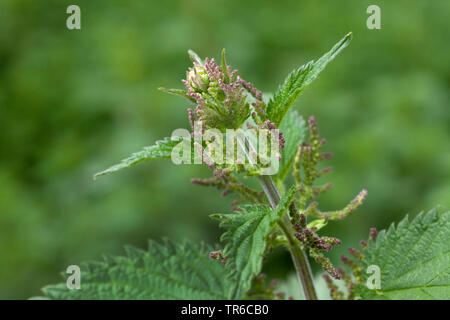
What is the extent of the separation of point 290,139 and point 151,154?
1.64 ft

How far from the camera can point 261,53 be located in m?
4.61

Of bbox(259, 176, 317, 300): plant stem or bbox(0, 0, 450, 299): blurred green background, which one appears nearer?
bbox(259, 176, 317, 300): plant stem

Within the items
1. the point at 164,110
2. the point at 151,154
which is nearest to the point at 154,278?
the point at 151,154

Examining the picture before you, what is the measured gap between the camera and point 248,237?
1192 mm

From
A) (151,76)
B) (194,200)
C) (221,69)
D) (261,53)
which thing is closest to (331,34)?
(261,53)

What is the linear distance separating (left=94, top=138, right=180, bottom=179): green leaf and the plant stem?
25cm

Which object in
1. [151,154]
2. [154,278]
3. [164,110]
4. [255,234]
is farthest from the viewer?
[164,110]

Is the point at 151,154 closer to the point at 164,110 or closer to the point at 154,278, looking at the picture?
the point at 154,278

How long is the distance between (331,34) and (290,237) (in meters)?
3.57

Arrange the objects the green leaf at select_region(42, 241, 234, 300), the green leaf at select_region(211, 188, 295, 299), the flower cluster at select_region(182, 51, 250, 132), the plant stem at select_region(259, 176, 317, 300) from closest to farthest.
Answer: the green leaf at select_region(211, 188, 295, 299) → the flower cluster at select_region(182, 51, 250, 132) → the plant stem at select_region(259, 176, 317, 300) → the green leaf at select_region(42, 241, 234, 300)

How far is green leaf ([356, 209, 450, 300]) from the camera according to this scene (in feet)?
4.32

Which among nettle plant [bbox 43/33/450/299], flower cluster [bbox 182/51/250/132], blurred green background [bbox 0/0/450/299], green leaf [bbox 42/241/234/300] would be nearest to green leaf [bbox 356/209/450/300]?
nettle plant [bbox 43/33/450/299]

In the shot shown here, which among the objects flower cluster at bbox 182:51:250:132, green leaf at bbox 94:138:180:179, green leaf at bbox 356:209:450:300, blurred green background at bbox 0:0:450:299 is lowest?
green leaf at bbox 356:209:450:300

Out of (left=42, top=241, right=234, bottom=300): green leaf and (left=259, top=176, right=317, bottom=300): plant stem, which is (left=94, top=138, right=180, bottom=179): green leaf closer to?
(left=259, top=176, right=317, bottom=300): plant stem
